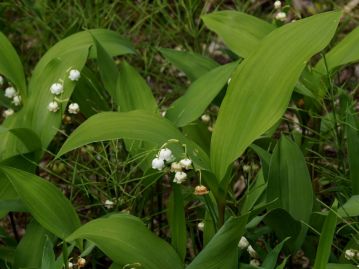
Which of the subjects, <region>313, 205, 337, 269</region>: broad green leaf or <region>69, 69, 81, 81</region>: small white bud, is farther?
<region>69, 69, 81, 81</region>: small white bud

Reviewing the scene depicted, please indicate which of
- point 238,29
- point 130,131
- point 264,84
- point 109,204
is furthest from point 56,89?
point 264,84

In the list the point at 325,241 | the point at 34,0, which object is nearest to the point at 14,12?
the point at 34,0

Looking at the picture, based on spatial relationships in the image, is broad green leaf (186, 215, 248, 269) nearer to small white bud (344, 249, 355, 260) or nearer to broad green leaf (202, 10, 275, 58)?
small white bud (344, 249, 355, 260)

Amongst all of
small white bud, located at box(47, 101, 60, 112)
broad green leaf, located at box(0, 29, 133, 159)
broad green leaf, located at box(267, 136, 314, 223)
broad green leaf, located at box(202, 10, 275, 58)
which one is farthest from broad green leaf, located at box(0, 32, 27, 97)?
broad green leaf, located at box(267, 136, 314, 223)

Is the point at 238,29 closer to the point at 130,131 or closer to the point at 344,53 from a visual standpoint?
the point at 344,53

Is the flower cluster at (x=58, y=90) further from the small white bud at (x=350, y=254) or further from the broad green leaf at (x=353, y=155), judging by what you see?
the small white bud at (x=350, y=254)

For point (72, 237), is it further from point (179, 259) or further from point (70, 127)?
point (70, 127)

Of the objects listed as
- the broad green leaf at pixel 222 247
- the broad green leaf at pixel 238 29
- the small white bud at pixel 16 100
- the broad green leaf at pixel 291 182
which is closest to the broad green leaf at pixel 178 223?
the broad green leaf at pixel 222 247
